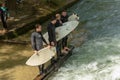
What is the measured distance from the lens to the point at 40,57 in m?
12.2

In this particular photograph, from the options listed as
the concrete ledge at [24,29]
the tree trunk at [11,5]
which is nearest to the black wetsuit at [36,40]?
the concrete ledge at [24,29]

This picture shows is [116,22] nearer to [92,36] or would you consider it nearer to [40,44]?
[92,36]

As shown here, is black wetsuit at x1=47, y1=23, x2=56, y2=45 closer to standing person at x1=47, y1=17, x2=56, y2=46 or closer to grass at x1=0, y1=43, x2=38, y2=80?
standing person at x1=47, y1=17, x2=56, y2=46

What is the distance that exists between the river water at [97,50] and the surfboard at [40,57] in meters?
0.91

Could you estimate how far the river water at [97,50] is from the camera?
12.8 m

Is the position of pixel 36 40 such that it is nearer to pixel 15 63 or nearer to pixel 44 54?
pixel 44 54

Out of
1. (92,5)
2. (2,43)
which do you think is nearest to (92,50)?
(2,43)

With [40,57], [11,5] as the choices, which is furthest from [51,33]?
[11,5]

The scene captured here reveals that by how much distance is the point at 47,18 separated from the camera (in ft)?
69.6

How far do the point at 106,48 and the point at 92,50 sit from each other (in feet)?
2.34

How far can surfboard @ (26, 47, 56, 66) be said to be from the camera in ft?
39.7

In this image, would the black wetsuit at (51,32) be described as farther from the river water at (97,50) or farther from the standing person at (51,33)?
the river water at (97,50)

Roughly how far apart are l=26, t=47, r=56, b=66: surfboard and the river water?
91cm

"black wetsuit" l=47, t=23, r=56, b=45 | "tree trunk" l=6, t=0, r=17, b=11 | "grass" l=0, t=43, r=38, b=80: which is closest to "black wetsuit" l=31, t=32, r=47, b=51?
"black wetsuit" l=47, t=23, r=56, b=45
